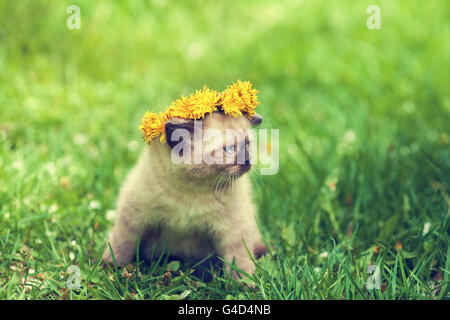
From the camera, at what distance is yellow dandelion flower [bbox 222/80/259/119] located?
2.28 meters

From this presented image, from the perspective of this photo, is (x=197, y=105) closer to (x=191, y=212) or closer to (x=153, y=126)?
(x=153, y=126)

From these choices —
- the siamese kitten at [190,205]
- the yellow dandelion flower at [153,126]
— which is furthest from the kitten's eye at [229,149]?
the yellow dandelion flower at [153,126]

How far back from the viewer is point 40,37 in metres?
4.79

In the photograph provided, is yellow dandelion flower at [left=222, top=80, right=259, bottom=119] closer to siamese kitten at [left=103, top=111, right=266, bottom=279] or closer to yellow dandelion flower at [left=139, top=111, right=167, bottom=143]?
siamese kitten at [left=103, top=111, right=266, bottom=279]

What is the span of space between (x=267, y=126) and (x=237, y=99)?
635 millimetres

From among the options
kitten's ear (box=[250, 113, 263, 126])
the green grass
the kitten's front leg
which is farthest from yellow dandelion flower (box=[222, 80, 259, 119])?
the kitten's front leg

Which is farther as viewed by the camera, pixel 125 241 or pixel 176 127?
pixel 125 241

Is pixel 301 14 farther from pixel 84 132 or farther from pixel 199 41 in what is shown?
pixel 84 132

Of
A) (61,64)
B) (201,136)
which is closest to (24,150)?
(61,64)

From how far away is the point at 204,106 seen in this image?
2.24 m

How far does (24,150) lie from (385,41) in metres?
3.83

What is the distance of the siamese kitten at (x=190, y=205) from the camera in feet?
7.66

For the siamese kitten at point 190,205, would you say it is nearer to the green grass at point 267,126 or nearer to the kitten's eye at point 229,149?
the kitten's eye at point 229,149

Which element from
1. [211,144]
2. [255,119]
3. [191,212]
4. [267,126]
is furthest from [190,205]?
[267,126]
